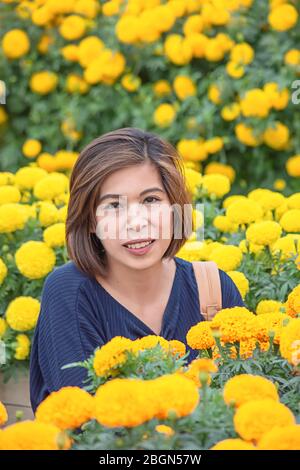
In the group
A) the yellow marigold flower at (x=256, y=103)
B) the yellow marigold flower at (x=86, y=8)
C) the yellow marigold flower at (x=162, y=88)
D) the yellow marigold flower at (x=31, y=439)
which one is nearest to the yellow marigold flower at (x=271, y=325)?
the yellow marigold flower at (x=31, y=439)

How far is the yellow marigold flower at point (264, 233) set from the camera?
9.71 feet

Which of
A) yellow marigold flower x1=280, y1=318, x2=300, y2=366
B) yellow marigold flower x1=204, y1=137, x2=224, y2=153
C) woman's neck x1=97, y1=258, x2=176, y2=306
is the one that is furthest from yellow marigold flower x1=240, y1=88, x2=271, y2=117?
yellow marigold flower x1=280, y1=318, x2=300, y2=366

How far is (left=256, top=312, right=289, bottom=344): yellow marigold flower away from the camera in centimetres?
185

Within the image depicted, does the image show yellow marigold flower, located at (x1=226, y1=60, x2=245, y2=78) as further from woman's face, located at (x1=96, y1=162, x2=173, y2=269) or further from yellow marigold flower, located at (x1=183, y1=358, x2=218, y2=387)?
yellow marigold flower, located at (x1=183, y1=358, x2=218, y2=387)

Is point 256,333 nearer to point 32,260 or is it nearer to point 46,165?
point 32,260

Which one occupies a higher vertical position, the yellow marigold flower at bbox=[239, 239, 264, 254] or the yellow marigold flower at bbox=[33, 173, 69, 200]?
the yellow marigold flower at bbox=[33, 173, 69, 200]

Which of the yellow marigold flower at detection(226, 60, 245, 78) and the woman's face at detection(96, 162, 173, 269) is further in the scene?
the yellow marigold flower at detection(226, 60, 245, 78)

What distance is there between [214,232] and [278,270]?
51 cm

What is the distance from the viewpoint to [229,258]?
9.96ft

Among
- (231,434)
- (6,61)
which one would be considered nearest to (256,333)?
(231,434)

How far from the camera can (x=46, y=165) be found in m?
5.30

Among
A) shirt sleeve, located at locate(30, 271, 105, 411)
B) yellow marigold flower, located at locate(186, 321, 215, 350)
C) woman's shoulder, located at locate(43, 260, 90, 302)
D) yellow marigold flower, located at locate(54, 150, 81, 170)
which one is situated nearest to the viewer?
yellow marigold flower, located at locate(186, 321, 215, 350)

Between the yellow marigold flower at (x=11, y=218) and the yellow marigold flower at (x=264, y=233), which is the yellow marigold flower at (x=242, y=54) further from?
the yellow marigold flower at (x=264, y=233)

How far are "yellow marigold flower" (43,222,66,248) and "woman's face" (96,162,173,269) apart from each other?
795 millimetres
